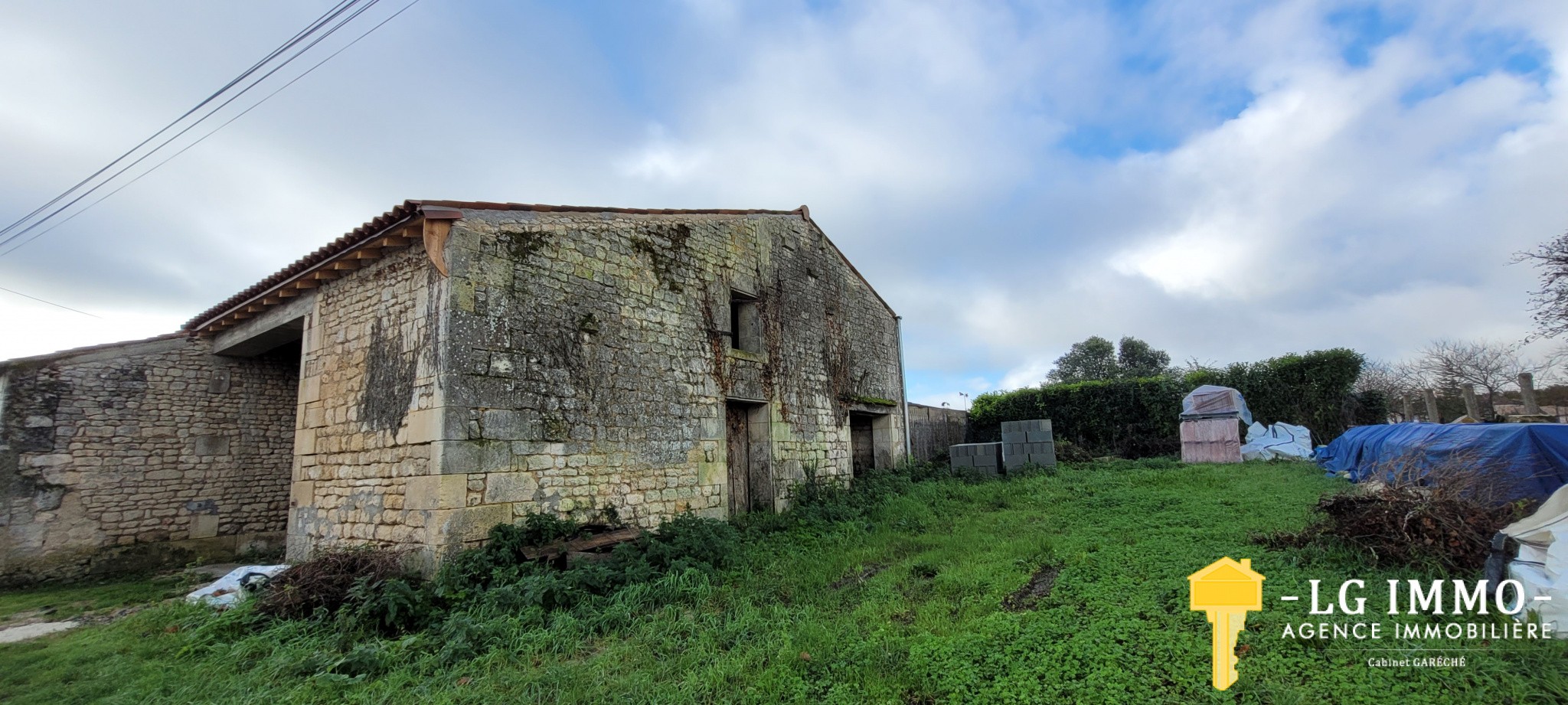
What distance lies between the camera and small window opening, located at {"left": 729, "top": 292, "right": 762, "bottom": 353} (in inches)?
429

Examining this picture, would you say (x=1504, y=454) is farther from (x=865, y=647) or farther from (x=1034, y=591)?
(x=865, y=647)

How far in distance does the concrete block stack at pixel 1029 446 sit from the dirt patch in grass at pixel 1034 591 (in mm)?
7783

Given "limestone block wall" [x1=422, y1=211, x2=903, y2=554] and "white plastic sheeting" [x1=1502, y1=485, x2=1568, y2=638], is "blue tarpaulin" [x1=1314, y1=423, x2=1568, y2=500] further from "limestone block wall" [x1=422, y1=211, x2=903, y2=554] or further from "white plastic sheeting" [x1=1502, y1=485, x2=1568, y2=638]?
"limestone block wall" [x1=422, y1=211, x2=903, y2=554]

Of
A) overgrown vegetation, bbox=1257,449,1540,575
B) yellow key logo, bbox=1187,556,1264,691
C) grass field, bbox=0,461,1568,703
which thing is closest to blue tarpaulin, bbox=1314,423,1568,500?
overgrown vegetation, bbox=1257,449,1540,575

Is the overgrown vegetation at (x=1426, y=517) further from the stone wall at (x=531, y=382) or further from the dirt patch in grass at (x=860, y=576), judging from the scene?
the stone wall at (x=531, y=382)

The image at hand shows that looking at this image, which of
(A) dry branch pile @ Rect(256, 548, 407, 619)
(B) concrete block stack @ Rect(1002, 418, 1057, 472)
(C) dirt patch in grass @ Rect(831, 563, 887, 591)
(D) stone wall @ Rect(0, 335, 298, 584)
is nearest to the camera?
(A) dry branch pile @ Rect(256, 548, 407, 619)

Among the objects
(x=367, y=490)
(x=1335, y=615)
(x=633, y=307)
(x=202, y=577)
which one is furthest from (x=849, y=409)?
(x=202, y=577)

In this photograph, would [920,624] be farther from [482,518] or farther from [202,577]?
[202,577]

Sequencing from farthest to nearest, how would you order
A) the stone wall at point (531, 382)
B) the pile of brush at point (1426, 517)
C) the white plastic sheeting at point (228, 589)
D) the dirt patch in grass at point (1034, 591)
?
the stone wall at point (531, 382) → the white plastic sheeting at point (228, 589) → the dirt patch in grass at point (1034, 591) → the pile of brush at point (1426, 517)

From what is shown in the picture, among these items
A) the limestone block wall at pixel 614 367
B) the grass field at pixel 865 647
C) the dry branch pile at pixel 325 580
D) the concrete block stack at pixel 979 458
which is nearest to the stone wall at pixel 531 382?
the limestone block wall at pixel 614 367

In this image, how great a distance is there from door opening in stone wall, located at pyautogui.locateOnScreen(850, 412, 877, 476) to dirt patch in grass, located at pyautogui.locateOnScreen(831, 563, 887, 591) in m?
6.80

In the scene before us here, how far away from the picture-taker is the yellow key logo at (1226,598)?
398cm

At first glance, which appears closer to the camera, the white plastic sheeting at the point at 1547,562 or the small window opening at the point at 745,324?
the white plastic sheeting at the point at 1547,562

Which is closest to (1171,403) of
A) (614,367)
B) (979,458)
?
(979,458)
